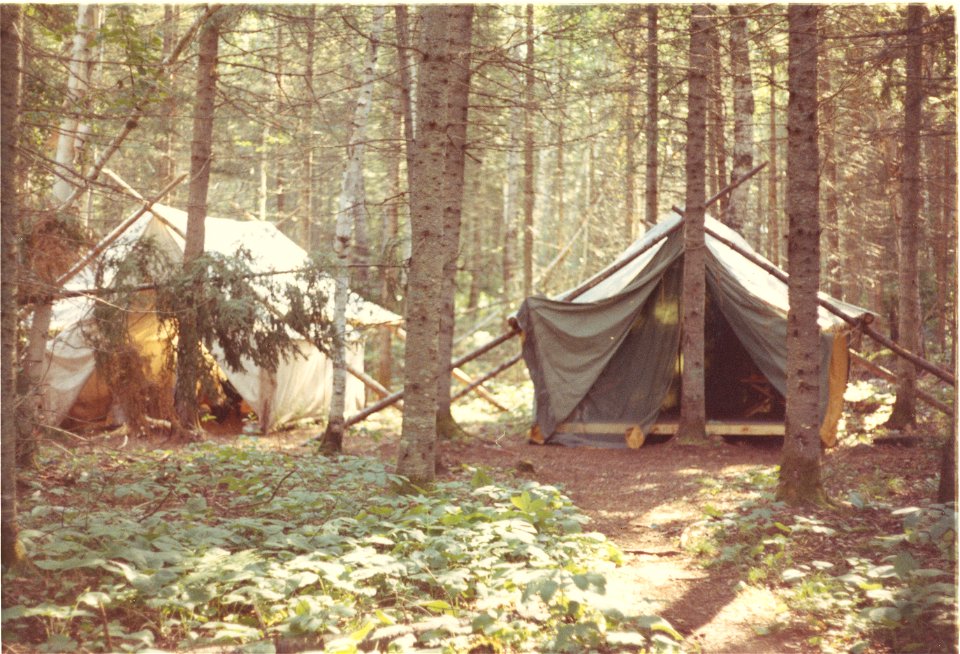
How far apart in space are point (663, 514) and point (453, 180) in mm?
4401

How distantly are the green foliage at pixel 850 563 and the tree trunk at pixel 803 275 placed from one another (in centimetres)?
43

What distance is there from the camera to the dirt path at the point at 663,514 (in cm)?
466

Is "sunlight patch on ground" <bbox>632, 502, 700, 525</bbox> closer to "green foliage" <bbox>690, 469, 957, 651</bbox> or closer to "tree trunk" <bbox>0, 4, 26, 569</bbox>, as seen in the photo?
"green foliage" <bbox>690, 469, 957, 651</bbox>

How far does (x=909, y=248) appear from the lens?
1111 centimetres

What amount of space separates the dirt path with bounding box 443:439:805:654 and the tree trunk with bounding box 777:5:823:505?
1047 millimetres

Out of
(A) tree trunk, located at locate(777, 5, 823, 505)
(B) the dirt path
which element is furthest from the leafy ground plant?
(A) tree trunk, located at locate(777, 5, 823, 505)

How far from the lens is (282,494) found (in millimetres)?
6773

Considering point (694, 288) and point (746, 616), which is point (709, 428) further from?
point (746, 616)

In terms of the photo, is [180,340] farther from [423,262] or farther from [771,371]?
[771,371]

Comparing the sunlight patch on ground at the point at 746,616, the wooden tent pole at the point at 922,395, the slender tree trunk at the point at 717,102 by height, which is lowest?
the sunlight patch on ground at the point at 746,616

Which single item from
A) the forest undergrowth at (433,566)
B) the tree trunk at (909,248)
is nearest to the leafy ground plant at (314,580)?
the forest undergrowth at (433,566)

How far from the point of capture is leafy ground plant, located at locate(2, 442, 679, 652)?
3943mm

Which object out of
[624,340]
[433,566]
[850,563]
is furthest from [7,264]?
[624,340]

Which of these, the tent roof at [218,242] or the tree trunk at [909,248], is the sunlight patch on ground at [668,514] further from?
the tent roof at [218,242]
